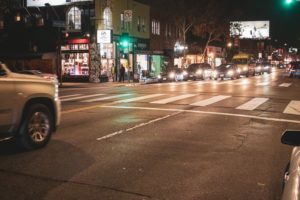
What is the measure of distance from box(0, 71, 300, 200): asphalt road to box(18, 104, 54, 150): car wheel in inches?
8.3

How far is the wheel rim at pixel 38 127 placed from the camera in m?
8.60

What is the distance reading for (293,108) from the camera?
53.4ft

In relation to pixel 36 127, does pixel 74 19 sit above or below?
above

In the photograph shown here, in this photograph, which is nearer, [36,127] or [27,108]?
[27,108]

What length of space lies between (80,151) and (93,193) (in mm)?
2647

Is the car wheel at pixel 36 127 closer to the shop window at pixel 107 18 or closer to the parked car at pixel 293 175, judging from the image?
the parked car at pixel 293 175

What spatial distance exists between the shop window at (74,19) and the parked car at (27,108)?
30.7 metres

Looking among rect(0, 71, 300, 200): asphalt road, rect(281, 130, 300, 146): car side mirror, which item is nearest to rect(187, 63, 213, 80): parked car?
rect(0, 71, 300, 200): asphalt road

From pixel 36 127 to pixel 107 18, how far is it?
31704 millimetres

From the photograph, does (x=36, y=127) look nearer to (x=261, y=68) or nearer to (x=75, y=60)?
(x=75, y=60)

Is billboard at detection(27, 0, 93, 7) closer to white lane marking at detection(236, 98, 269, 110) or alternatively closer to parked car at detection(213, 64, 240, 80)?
parked car at detection(213, 64, 240, 80)

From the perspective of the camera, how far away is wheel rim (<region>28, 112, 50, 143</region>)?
860 centimetres

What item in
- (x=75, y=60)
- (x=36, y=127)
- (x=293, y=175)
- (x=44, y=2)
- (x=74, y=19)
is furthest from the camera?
(x=44, y=2)

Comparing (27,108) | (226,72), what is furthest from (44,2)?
(27,108)
